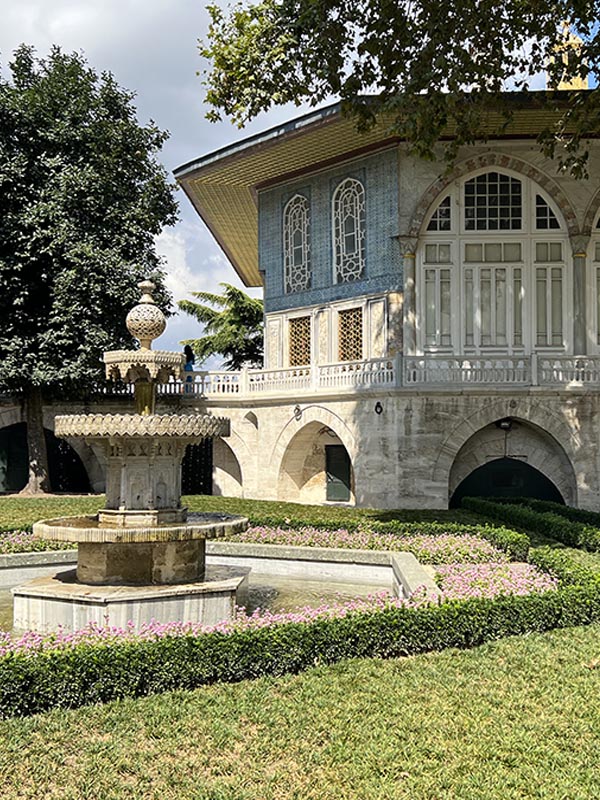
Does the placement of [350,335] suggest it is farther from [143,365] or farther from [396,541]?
[143,365]

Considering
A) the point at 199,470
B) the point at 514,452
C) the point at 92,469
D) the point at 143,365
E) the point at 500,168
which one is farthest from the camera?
the point at 199,470

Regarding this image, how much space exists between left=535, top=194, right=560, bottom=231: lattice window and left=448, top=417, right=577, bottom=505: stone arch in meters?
5.09

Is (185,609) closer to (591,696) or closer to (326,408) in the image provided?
(591,696)

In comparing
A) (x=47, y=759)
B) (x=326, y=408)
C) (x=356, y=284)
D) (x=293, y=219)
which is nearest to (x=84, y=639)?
(x=47, y=759)

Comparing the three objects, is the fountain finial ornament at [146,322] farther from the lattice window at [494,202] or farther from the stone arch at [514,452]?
the lattice window at [494,202]

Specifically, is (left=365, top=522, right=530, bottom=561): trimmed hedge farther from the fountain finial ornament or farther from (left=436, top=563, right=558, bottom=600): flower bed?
the fountain finial ornament

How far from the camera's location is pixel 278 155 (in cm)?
2227

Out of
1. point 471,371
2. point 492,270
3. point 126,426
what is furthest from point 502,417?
point 126,426

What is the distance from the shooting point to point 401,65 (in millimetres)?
13445

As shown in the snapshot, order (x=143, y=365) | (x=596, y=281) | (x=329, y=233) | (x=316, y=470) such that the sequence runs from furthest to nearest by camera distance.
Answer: (x=316, y=470) < (x=329, y=233) < (x=596, y=281) < (x=143, y=365)

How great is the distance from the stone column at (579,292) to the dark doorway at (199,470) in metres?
10.9

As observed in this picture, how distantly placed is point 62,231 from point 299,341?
7.07 meters

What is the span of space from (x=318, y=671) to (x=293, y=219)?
736 inches

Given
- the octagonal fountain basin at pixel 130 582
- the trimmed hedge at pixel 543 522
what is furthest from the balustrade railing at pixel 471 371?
the octagonal fountain basin at pixel 130 582
